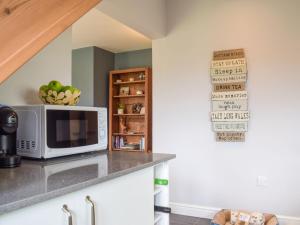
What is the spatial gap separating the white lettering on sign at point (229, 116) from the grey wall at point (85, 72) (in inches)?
100

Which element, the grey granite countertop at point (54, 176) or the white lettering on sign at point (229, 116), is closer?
the grey granite countertop at point (54, 176)

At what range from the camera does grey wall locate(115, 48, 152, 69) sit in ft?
16.4

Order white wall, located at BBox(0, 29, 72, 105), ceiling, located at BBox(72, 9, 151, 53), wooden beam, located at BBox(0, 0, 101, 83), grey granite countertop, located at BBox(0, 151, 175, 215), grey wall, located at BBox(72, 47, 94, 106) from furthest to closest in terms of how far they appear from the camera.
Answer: grey wall, located at BBox(72, 47, 94, 106), ceiling, located at BBox(72, 9, 151, 53), white wall, located at BBox(0, 29, 72, 105), grey granite countertop, located at BBox(0, 151, 175, 215), wooden beam, located at BBox(0, 0, 101, 83)

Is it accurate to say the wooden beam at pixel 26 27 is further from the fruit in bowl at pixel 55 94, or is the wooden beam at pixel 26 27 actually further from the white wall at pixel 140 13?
the white wall at pixel 140 13

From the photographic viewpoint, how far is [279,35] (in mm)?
2748

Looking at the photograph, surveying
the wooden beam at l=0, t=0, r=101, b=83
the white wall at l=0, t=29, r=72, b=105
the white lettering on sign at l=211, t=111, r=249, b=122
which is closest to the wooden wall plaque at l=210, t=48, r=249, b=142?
the white lettering on sign at l=211, t=111, r=249, b=122

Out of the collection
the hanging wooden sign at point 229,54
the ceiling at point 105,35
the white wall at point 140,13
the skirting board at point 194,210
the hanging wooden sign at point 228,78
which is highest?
the ceiling at point 105,35

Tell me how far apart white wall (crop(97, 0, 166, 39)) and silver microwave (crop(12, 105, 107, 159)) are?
111 cm

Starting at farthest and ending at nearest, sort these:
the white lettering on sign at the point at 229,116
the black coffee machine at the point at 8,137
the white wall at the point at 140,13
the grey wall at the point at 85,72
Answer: the grey wall at the point at 85,72 → the white lettering on sign at the point at 229,116 → the white wall at the point at 140,13 → the black coffee machine at the point at 8,137

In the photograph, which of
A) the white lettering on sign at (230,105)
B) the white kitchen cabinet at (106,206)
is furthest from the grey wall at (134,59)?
the white kitchen cabinet at (106,206)

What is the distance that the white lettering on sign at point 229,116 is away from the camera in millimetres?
2844

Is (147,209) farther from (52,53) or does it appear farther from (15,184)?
(52,53)

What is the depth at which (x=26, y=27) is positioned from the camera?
649 millimetres

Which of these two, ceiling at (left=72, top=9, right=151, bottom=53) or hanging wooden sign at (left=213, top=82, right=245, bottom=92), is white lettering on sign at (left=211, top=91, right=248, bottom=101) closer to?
hanging wooden sign at (left=213, top=82, right=245, bottom=92)
